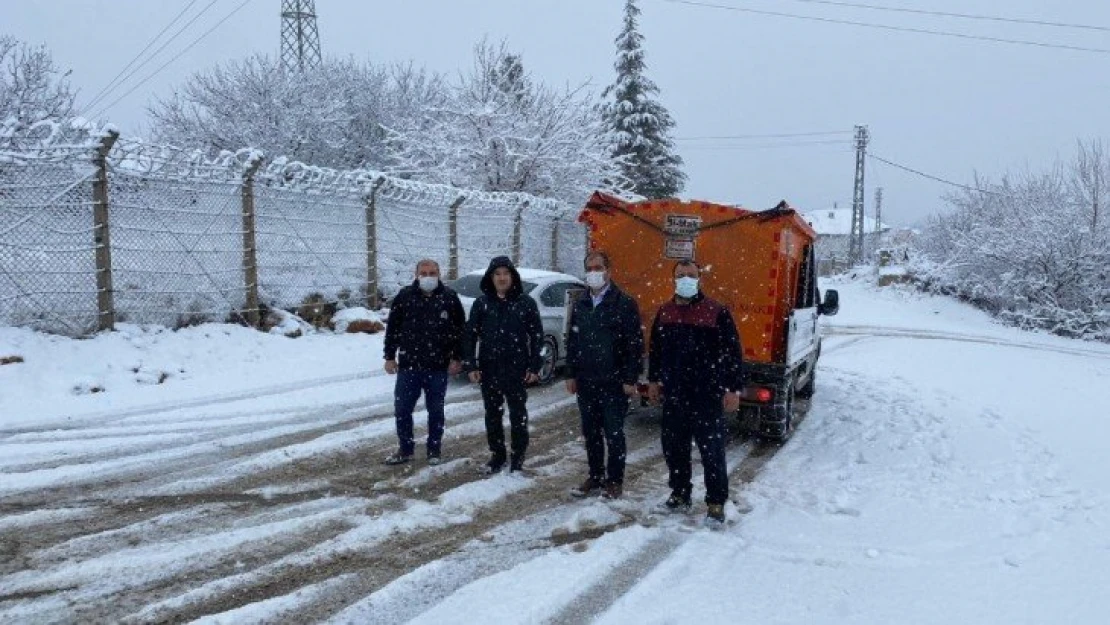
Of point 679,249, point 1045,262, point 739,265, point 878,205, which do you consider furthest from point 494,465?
point 878,205

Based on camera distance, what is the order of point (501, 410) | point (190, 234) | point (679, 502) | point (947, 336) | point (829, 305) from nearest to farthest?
point (679, 502) < point (501, 410) < point (829, 305) < point (190, 234) < point (947, 336)

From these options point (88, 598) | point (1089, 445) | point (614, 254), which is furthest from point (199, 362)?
point (1089, 445)

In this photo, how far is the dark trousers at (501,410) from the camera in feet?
20.9

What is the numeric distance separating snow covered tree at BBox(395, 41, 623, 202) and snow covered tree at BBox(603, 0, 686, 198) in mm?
6402

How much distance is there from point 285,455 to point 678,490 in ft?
11.7

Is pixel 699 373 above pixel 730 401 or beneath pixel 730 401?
above

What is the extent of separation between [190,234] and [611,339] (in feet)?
28.6

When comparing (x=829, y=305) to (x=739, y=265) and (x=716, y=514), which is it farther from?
(x=716, y=514)

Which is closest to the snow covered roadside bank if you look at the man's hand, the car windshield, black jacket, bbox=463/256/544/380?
the car windshield

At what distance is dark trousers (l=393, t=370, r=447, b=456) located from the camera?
6598mm

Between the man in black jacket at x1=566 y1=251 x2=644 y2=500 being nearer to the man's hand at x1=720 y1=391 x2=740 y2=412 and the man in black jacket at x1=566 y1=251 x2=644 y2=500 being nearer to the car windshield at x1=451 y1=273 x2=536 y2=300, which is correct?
the man's hand at x1=720 y1=391 x2=740 y2=412

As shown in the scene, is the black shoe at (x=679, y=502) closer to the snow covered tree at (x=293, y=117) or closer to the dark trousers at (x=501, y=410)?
the dark trousers at (x=501, y=410)

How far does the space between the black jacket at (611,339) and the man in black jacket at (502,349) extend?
2.04ft

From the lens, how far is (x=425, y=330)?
653cm
